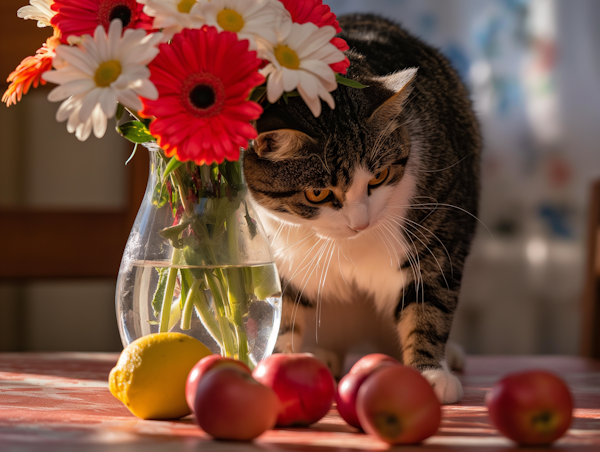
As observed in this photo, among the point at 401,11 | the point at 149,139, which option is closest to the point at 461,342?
the point at 401,11

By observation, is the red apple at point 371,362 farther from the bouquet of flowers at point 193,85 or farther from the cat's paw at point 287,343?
the cat's paw at point 287,343

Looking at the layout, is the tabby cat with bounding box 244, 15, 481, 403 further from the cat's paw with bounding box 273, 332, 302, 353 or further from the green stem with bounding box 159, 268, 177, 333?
the green stem with bounding box 159, 268, 177, 333

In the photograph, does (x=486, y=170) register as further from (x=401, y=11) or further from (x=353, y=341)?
(x=353, y=341)

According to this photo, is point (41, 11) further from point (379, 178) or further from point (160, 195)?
point (379, 178)

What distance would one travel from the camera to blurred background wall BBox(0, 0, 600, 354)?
8.43 ft

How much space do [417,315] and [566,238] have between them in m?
1.74

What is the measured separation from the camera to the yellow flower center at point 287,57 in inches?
29.2

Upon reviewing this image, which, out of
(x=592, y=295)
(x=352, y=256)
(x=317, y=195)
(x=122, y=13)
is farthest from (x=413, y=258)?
(x=592, y=295)

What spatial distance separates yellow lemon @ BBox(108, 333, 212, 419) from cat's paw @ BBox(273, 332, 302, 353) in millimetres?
394

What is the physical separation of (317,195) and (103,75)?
0.41 meters

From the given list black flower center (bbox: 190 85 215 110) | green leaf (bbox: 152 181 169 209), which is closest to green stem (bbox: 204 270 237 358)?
green leaf (bbox: 152 181 169 209)

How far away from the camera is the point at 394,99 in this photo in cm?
102

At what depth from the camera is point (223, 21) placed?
740 millimetres

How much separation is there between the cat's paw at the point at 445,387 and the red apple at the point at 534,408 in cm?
27
